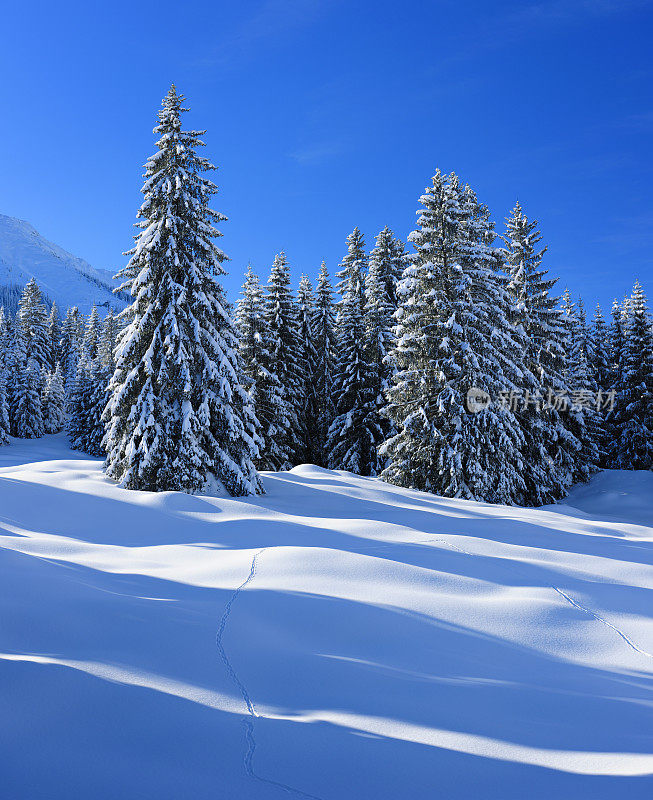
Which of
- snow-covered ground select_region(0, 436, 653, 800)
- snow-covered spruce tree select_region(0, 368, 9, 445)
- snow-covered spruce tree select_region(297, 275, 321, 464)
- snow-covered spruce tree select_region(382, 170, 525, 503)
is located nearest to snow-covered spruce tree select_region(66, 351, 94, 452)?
snow-covered spruce tree select_region(0, 368, 9, 445)

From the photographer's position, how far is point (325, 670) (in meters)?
3.94

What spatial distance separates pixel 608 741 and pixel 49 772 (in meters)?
3.36

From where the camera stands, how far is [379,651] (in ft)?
14.1

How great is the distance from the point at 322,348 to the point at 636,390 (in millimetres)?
19085

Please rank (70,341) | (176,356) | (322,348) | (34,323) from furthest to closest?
(70,341)
(34,323)
(322,348)
(176,356)

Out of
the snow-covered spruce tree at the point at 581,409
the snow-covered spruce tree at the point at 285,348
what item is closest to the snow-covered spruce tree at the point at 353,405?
the snow-covered spruce tree at the point at 285,348

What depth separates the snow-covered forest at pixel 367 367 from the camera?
13773 millimetres

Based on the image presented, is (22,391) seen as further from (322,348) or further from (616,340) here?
(616,340)

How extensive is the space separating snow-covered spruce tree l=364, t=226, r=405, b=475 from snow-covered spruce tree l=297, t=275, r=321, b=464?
412cm

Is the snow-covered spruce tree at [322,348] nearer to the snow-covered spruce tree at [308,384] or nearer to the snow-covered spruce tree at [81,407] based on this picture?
the snow-covered spruce tree at [308,384]

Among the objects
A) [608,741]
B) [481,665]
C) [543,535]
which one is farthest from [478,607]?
[543,535]

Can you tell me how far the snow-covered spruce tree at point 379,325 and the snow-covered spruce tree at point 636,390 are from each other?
14.6 meters

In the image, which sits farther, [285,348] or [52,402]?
[52,402]

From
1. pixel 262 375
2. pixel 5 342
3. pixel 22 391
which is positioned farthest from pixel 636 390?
pixel 5 342
